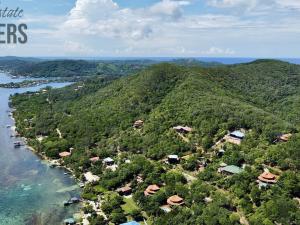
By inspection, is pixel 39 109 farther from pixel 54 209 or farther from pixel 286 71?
pixel 286 71

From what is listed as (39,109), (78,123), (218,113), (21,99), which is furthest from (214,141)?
(21,99)

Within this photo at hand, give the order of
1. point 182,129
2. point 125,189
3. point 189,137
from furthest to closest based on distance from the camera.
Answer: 1. point 182,129
2. point 189,137
3. point 125,189

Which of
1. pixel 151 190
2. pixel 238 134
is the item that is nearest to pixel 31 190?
pixel 151 190

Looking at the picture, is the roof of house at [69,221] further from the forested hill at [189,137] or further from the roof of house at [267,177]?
the roof of house at [267,177]

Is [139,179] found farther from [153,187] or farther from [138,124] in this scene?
[138,124]

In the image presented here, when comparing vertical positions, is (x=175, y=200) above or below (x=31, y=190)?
above

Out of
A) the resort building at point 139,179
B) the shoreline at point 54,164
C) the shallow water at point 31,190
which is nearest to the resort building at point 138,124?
the shoreline at point 54,164
